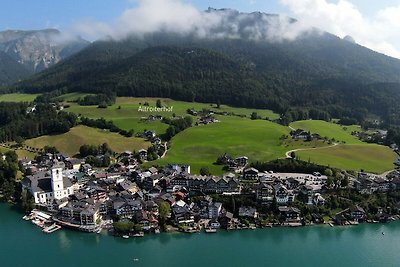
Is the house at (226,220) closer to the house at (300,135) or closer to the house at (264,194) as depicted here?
the house at (264,194)

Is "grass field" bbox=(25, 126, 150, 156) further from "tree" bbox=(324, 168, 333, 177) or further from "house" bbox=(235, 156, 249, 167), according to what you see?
"tree" bbox=(324, 168, 333, 177)

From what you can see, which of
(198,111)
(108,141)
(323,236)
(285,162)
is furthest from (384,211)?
(198,111)

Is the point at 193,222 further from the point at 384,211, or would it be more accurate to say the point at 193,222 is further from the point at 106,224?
the point at 384,211

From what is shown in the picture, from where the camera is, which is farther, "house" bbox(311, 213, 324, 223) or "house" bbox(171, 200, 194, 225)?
"house" bbox(311, 213, 324, 223)

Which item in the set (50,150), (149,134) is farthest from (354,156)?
(50,150)

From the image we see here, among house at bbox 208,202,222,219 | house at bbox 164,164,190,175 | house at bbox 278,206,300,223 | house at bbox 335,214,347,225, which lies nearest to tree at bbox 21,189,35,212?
house at bbox 164,164,190,175

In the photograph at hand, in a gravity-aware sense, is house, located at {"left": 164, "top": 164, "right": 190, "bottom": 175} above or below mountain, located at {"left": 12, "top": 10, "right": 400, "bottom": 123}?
below

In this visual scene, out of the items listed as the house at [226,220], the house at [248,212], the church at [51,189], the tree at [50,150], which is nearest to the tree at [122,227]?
the house at [226,220]

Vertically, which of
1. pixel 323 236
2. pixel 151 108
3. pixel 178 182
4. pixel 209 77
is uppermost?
pixel 209 77
